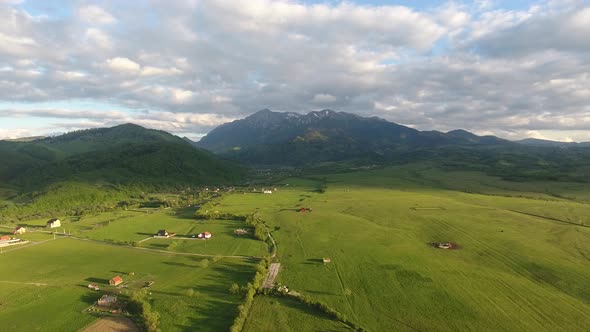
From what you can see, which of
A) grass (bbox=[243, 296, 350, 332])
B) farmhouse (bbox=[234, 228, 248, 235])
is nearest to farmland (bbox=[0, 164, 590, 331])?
grass (bbox=[243, 296, 350, 332])

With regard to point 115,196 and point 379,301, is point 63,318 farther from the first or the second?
point 115,196

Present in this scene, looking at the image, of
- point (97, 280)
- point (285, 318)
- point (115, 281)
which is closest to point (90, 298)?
point (115, 281)

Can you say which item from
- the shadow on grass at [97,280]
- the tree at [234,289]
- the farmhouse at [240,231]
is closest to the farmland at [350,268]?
the shadow on grass at [97,280]

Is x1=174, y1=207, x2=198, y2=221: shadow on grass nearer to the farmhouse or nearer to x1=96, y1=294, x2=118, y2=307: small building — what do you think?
the farmhouse

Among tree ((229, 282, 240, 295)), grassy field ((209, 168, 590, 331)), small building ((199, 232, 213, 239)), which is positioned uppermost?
grassy field ((209, 168, 590, 331))

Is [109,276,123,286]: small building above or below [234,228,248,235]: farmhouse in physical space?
below

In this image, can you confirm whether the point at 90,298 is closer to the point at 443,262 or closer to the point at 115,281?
the point at 115,281
